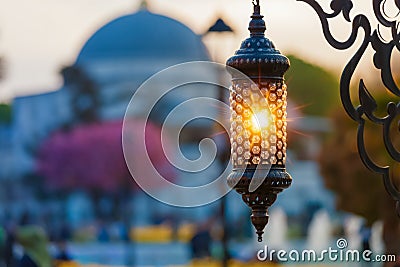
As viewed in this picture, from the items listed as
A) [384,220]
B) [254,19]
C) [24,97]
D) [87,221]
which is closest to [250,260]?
[384,220]

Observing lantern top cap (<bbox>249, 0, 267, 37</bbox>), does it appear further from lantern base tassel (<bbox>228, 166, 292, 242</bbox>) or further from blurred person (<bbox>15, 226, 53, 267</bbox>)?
blurred person (<bbox>15, 226, 53, 267</bbox>)

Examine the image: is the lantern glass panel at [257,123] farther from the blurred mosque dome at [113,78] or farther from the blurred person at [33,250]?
the blurred mosque dome at [113,78]

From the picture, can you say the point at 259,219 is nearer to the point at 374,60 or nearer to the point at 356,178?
the point at 374,60

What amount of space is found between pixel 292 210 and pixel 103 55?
390 inches

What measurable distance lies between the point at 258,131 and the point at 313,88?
45.0 metres

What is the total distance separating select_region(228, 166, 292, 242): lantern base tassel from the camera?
27.7 feet

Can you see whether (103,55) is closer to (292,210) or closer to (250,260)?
(292,210)

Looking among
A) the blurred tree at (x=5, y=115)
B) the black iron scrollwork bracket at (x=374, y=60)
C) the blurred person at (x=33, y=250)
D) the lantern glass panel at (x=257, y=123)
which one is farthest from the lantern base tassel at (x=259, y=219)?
the blurred tree at (x=5, y=115)

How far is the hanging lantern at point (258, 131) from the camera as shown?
8469 mm

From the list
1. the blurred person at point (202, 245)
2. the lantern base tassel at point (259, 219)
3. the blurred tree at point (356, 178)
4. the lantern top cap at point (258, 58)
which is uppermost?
the lantern top cap at point (258, 58)

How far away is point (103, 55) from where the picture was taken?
220ft

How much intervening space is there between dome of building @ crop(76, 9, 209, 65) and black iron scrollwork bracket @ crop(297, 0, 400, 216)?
182 ft

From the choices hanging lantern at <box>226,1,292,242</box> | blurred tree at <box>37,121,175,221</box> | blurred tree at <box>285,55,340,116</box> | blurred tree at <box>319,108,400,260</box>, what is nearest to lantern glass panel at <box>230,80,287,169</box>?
hanging lantern at <box>226,1,292,242</box>

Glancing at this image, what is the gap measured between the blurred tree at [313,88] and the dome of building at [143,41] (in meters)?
10.1
